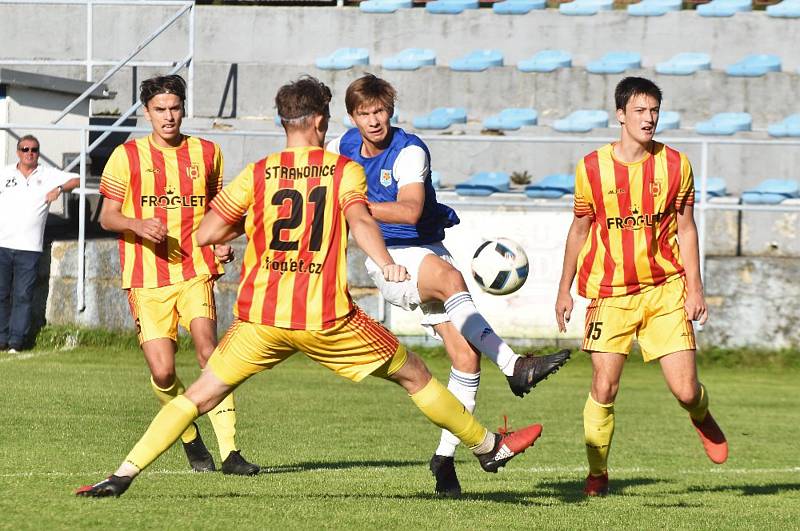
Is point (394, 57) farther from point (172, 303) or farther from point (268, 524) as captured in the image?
point (268, 524)

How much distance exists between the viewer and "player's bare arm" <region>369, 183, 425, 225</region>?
6281 mm

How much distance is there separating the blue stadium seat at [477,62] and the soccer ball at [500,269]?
9.53m

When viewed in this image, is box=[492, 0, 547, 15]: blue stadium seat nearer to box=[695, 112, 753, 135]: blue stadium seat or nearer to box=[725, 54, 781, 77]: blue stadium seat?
box=[725, 54, 781, 77]: blue stadium seat

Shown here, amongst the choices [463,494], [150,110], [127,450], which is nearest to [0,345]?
[127,450]

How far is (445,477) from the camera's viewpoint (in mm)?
6555

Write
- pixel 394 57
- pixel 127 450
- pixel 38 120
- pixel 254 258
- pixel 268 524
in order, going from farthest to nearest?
pixel 394 57 → pixel 38 120 → pixel 127 450 → pixel 254 258 → pixel 268 524

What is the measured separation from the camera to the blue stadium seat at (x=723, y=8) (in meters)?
18.6

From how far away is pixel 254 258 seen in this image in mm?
5676

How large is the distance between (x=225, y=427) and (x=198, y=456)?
0.22m

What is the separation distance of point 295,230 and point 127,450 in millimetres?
2992

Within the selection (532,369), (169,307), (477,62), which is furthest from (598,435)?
(477,62)

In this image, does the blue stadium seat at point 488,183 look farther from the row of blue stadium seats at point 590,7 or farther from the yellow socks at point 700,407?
the yellow socks at point 700,407

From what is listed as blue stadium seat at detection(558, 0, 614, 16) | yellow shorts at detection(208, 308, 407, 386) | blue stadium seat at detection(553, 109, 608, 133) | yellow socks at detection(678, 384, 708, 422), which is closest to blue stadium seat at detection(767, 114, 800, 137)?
blue stadium seat at detection(553, 109, 608, 133)

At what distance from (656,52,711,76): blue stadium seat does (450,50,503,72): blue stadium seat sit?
216 centimetres
